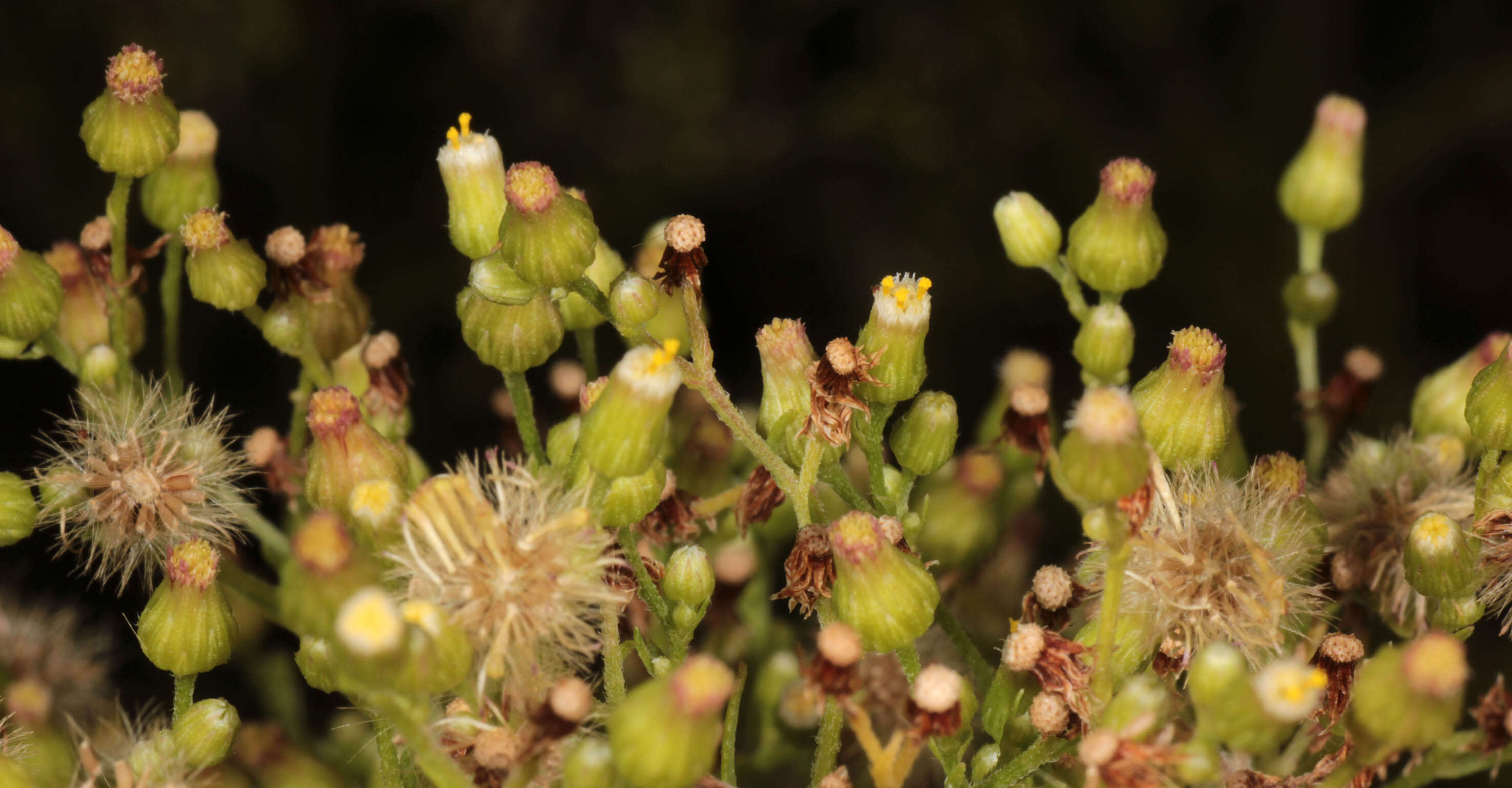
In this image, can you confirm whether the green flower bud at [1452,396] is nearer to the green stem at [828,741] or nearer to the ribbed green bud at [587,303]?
the green stem at [828,741]

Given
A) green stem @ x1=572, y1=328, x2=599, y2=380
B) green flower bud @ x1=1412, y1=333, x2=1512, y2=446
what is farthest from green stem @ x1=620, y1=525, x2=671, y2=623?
green flower bud @ x1=1412, y1=333, x2=1512, y2=446

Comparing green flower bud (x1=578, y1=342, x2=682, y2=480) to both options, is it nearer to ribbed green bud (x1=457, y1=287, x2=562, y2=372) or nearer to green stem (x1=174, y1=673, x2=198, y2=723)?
ribbed green bud (x1=457, y1=287, x2=562, y2=372)

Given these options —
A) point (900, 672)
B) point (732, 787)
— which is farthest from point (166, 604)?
point (900, 672)

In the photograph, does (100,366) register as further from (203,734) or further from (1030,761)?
(1030,761)

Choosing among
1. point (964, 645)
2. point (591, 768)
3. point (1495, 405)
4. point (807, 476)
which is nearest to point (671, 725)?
point (591, 768)

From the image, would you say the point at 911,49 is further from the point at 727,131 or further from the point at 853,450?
the point at 853,450
